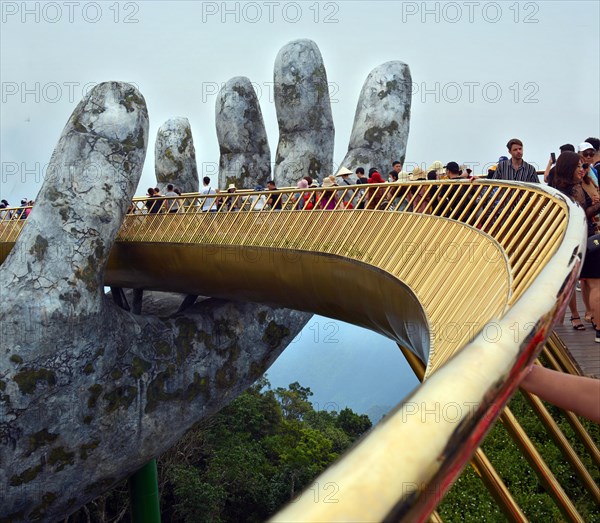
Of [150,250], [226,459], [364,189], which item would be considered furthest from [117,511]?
[364,189]

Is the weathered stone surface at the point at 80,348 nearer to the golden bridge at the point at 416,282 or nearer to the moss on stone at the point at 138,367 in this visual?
the moss on stone at the point at 138,367

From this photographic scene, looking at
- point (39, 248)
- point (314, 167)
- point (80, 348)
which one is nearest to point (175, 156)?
point (314, 167)

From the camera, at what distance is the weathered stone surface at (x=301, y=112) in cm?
1659

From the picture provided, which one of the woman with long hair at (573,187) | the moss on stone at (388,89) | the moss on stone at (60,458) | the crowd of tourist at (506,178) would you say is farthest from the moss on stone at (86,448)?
the moss on stone at (388,89)

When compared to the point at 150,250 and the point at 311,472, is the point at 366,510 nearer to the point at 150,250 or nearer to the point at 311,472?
the point at 150,250

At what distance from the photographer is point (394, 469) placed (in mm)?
1381

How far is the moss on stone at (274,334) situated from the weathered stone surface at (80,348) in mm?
2201

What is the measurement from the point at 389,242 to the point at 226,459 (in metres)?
19.2

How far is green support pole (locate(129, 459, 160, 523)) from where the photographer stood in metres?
16.9

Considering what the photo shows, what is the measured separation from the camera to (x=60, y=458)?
37.8 ft

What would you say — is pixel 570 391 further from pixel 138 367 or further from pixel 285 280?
pixel 138 367

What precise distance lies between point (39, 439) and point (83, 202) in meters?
3.33

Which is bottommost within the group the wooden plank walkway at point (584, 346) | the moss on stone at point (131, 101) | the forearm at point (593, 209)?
the wooden plank walkway at point (584, 346)

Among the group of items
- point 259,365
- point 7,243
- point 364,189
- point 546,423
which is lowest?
point 259,365
